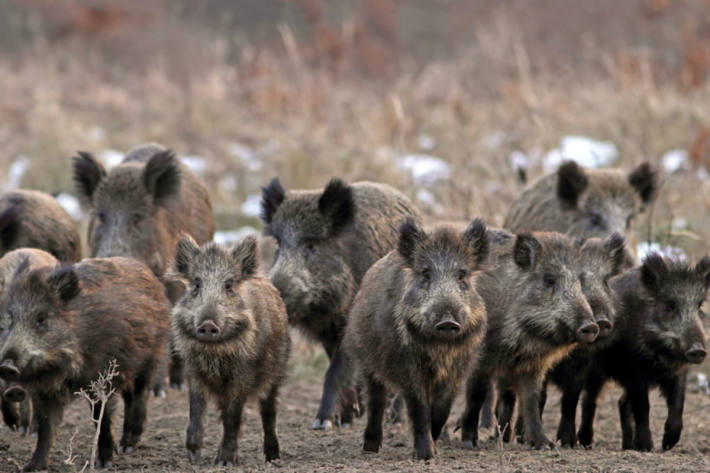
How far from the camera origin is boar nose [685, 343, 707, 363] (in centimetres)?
793

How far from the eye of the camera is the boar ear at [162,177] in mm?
10664

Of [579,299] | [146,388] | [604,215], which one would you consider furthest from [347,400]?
[604,215]

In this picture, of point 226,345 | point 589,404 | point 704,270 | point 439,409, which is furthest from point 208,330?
point 704,270

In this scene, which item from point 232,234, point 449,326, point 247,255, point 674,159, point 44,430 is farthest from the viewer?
point 674,159

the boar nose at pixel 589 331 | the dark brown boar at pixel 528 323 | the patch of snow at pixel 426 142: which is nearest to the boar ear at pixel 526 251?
the dark brown boar at pixel 528 323

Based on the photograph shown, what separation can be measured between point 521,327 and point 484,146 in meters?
10.8

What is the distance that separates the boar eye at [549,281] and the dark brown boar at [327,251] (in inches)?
68.4

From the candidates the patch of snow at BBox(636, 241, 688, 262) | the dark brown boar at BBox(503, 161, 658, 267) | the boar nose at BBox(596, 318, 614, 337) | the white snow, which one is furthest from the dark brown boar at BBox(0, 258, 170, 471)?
→ the white snow

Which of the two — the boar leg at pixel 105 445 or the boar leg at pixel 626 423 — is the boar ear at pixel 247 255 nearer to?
the boar leg at pixel 105 445

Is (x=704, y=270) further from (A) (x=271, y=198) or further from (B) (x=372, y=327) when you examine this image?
(A) (x=271, y=198)

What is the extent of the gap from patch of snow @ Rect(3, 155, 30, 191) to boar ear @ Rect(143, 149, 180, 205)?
7.38 metres

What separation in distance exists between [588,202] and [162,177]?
3.88 m

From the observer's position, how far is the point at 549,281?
8.20 metres

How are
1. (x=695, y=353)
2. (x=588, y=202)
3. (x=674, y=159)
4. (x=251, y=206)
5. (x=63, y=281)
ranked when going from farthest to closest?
(x=251, y=206), (x=674, y=159), (x=588, y=202), (x=695, y=353), (x=63, y=281)
